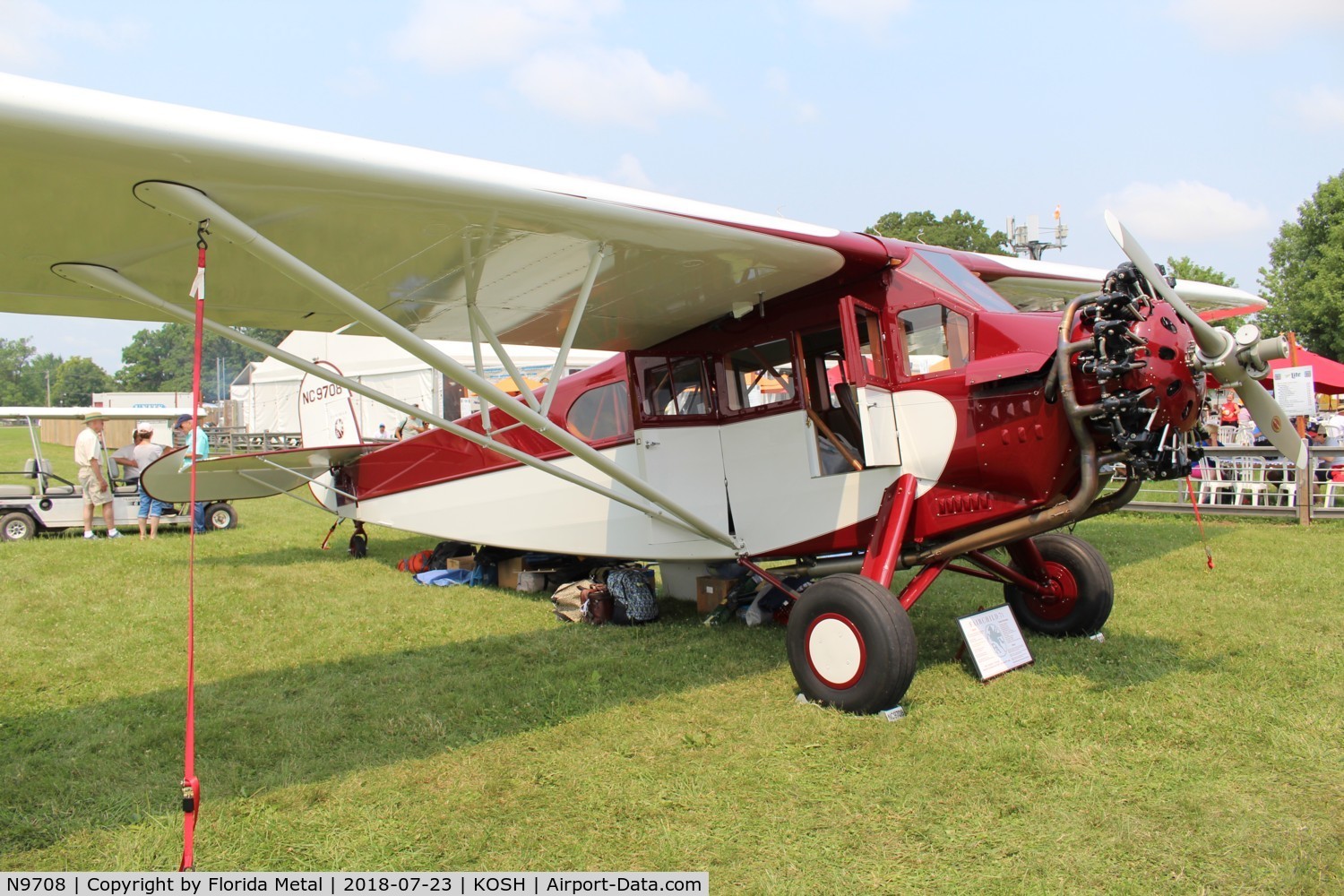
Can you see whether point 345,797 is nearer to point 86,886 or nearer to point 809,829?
point 86,886

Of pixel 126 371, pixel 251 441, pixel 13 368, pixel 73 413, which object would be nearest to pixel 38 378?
pixel 13 368

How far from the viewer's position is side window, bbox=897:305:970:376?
4980 millimetres

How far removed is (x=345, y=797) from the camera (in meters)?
3.61

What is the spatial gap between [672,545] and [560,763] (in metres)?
2.79

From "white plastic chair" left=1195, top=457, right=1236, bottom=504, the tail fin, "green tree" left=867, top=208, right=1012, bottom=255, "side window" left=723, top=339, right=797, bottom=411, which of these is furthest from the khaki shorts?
"green tree" left=867, top=208, right=1012, bottom=255

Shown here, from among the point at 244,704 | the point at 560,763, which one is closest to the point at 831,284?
the point at 560,763

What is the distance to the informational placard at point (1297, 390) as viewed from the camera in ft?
22.8

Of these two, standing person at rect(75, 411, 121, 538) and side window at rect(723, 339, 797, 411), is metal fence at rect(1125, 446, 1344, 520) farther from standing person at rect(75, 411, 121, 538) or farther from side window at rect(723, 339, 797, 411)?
standing person at rect(75, 411, 121, 538)

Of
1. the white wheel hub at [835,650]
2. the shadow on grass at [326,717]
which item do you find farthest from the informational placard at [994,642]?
the shadow on grass at [326,717]

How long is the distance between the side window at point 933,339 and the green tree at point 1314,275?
3060cm

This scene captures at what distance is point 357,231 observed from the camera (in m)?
4.09

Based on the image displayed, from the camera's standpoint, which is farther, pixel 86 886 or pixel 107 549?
pixel 107 549

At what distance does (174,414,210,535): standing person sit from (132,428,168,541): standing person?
528 millimetres

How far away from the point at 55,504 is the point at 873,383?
1294cm
